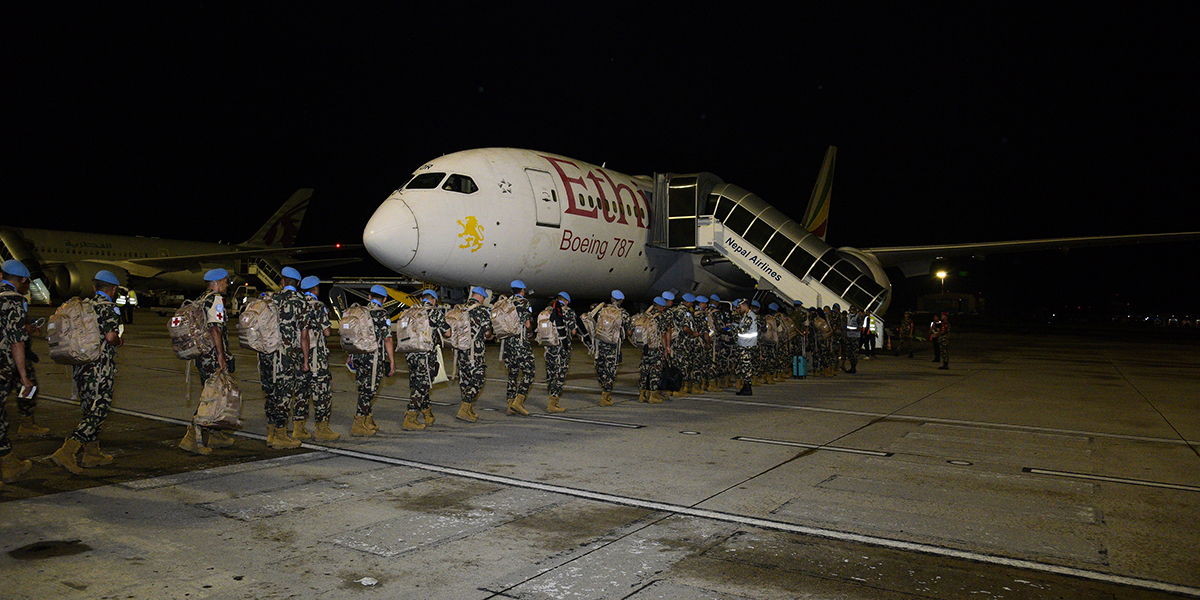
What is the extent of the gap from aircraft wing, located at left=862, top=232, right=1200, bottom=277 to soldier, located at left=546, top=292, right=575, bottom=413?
62.6ft

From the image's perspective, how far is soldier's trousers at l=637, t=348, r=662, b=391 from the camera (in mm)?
12047

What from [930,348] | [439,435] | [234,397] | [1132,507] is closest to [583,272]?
[439,435]

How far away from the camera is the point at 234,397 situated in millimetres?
7203

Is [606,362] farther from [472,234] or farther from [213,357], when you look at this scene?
[213,357]

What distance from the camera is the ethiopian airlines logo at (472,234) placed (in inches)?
563

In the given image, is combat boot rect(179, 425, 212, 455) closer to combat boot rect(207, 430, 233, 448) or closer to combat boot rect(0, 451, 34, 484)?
combat boot rect(207, 430, 233, 448)

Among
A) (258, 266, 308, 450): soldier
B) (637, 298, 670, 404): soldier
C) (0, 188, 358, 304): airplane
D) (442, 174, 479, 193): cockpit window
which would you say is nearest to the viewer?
(258, 266, 308, 450): soldier

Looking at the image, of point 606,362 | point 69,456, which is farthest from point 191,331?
point 606,362

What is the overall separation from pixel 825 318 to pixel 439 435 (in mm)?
11408

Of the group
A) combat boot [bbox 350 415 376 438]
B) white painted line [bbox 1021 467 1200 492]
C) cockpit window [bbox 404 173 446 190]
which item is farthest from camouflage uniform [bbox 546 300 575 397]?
white painted line [bbox 1021 467 1200 492]

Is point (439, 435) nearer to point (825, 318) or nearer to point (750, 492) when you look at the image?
point (750, 492)

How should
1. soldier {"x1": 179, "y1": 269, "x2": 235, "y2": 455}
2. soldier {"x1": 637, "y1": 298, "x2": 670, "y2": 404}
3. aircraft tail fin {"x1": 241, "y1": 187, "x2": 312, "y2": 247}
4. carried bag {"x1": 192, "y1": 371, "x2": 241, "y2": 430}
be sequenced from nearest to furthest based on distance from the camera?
carried bag {"x1": 192, "y1": 371, "x2": 241, "y2": 430} < soldier {"x1": 179, "y1": 269, "x2": 235, "y2": 455} < soldier {"x1": 637, "y1": 298, "x2": 670, "y2": 404} < aircraft tail fin {"x1": 241, "y1": 187, "x2": 312, "y2": 247}

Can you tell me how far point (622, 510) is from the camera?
5.61 meters

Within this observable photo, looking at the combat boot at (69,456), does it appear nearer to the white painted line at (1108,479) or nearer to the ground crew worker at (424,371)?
the ground crew worker at (424,371)
